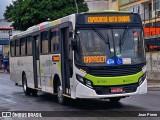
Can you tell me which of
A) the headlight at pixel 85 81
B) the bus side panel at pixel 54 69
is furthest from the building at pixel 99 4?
the headlight at pixel 85 81

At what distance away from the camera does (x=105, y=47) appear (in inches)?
532

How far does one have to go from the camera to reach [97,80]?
43.5ft

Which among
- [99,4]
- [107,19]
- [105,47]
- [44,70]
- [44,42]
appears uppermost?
[99,4]

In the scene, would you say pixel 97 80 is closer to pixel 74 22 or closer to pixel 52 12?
pixel 74 22

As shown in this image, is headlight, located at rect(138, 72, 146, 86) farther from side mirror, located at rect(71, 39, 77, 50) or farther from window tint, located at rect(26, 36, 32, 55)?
window tint, located at rect(26, 36, 32, 55)

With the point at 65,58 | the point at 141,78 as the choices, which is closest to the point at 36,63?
the point at 65,58

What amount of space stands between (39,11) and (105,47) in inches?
1553

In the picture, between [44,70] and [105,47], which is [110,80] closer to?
[105,47]

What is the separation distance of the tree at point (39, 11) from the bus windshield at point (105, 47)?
38026 mm

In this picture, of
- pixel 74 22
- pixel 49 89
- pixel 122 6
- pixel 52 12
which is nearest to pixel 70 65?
pixel 74 22

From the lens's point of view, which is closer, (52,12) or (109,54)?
(109,54)

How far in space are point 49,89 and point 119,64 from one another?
3997mm

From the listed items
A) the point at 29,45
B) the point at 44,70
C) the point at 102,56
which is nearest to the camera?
the point at 102,56

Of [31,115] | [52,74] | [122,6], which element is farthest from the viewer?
[122,6]
